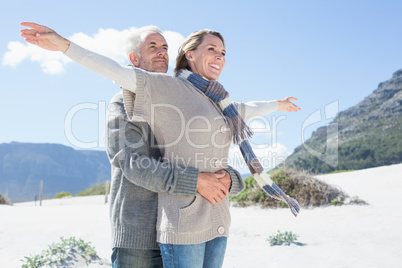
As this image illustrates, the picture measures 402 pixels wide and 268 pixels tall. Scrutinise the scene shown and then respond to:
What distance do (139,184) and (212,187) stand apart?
36 centimetres

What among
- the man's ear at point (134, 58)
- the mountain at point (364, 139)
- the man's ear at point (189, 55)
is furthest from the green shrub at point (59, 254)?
the mountain at point (364, 139)

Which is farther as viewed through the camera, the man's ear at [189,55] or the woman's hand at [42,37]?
the man's ear at [189,55]

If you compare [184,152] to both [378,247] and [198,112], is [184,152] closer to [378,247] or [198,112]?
[198,112]

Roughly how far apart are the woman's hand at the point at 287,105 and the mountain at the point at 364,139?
Result: 2087cm

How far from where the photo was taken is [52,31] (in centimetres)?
165

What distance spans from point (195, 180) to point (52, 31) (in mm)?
955

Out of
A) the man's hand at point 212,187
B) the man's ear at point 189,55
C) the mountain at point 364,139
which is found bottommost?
the man's hand at point 212,187

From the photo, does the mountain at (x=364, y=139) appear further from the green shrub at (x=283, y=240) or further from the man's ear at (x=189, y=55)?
the man's ear at (x=189, y=55)

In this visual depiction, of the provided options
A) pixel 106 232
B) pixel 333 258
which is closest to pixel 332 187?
pixel 333 258

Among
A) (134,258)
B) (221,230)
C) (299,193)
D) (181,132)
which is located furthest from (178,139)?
(299,193)

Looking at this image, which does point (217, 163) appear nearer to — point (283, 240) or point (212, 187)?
point (212, 187)

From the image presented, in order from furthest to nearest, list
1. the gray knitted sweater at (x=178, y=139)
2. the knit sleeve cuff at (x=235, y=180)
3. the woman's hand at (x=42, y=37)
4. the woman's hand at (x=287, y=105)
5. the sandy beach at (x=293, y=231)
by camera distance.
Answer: the sandy beach at (x=293, y=231) < the woman's hand at (x=287, y=105) < the knit sleeve cuff at (x=235, y=180) < the gray knitted sweater at (x=178, y=139) < the woman's hand at (x=42, y=37)

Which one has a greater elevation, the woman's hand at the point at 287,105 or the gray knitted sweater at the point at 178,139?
the woman's hand at the point at 287,105

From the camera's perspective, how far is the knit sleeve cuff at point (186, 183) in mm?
1771
